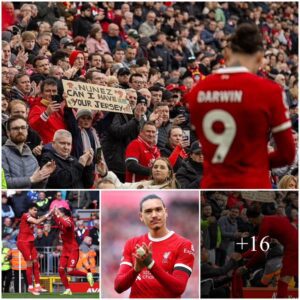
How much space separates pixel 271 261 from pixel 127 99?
3930 millimetres

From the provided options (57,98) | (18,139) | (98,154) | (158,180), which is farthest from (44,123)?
(158,180)

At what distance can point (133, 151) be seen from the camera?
41.9ft

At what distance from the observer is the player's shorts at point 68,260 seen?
411 inches

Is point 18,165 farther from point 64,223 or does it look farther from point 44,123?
point 44,123

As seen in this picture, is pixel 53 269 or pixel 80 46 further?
pixel 80 46

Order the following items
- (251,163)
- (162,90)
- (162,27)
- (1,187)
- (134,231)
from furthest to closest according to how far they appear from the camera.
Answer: (162,27) < (162,90) < (1,187) < (134,231) < (251,163)

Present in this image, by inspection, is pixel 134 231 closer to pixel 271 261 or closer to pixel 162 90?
pixel 271 261

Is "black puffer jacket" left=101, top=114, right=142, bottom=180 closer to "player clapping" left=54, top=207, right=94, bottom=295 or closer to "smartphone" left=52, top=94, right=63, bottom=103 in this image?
"smartphone" left=52, top=94, right=63, bottom=103

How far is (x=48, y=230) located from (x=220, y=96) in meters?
2.98

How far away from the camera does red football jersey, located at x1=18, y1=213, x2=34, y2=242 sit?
10.5 meters

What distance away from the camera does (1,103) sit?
12.6m

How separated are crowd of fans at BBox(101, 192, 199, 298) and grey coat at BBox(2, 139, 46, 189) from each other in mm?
899

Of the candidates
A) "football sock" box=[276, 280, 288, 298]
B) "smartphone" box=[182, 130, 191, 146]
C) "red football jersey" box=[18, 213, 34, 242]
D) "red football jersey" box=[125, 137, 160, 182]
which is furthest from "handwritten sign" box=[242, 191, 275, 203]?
"smartphone" box=[182, 130, 191, 146]

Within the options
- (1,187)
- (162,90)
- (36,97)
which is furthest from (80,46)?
(1,187)
